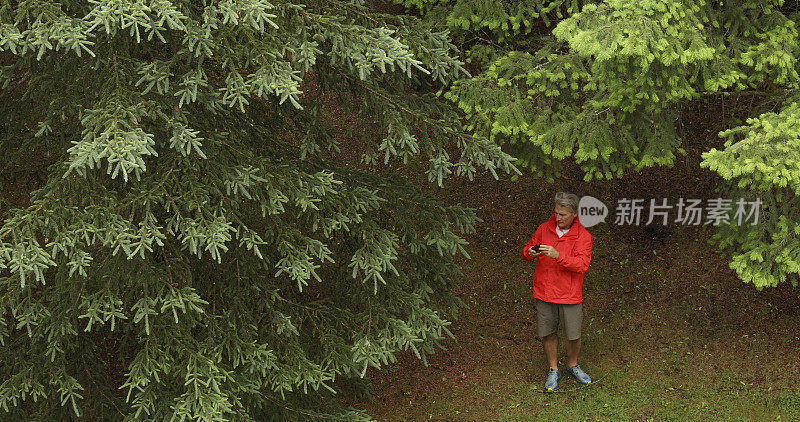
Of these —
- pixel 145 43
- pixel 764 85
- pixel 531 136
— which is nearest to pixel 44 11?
pixel 145 43

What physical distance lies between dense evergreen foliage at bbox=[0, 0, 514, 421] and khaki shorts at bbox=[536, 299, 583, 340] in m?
1.13

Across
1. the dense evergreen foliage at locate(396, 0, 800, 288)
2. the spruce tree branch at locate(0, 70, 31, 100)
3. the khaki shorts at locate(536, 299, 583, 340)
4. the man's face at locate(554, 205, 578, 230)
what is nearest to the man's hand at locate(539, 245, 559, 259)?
the man's face at locate(554, 205, 578, 230)

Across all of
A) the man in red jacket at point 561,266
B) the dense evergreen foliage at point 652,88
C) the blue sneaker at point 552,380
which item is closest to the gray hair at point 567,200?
the man in red jacket at point 561,266

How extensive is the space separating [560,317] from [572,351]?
485 millimetres

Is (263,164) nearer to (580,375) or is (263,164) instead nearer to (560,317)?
(560,317)

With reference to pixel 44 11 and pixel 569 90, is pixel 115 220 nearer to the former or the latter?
pixel 44 11

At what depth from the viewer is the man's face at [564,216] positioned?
698 centimetres

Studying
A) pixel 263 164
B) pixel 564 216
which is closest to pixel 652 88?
pixel 564 216

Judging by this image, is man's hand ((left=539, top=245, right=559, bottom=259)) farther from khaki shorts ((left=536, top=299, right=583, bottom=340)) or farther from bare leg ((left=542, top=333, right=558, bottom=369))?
bare leg ((left=542, top=333, right=558, bottom=369))

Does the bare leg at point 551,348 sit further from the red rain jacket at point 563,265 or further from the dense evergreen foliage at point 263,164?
the dense evergreen foliage at point 263,164

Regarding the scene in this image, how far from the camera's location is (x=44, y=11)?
4562 mm

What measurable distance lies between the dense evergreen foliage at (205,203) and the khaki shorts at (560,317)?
3.71 feet

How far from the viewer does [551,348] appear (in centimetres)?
768

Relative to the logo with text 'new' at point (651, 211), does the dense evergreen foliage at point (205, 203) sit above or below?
above
